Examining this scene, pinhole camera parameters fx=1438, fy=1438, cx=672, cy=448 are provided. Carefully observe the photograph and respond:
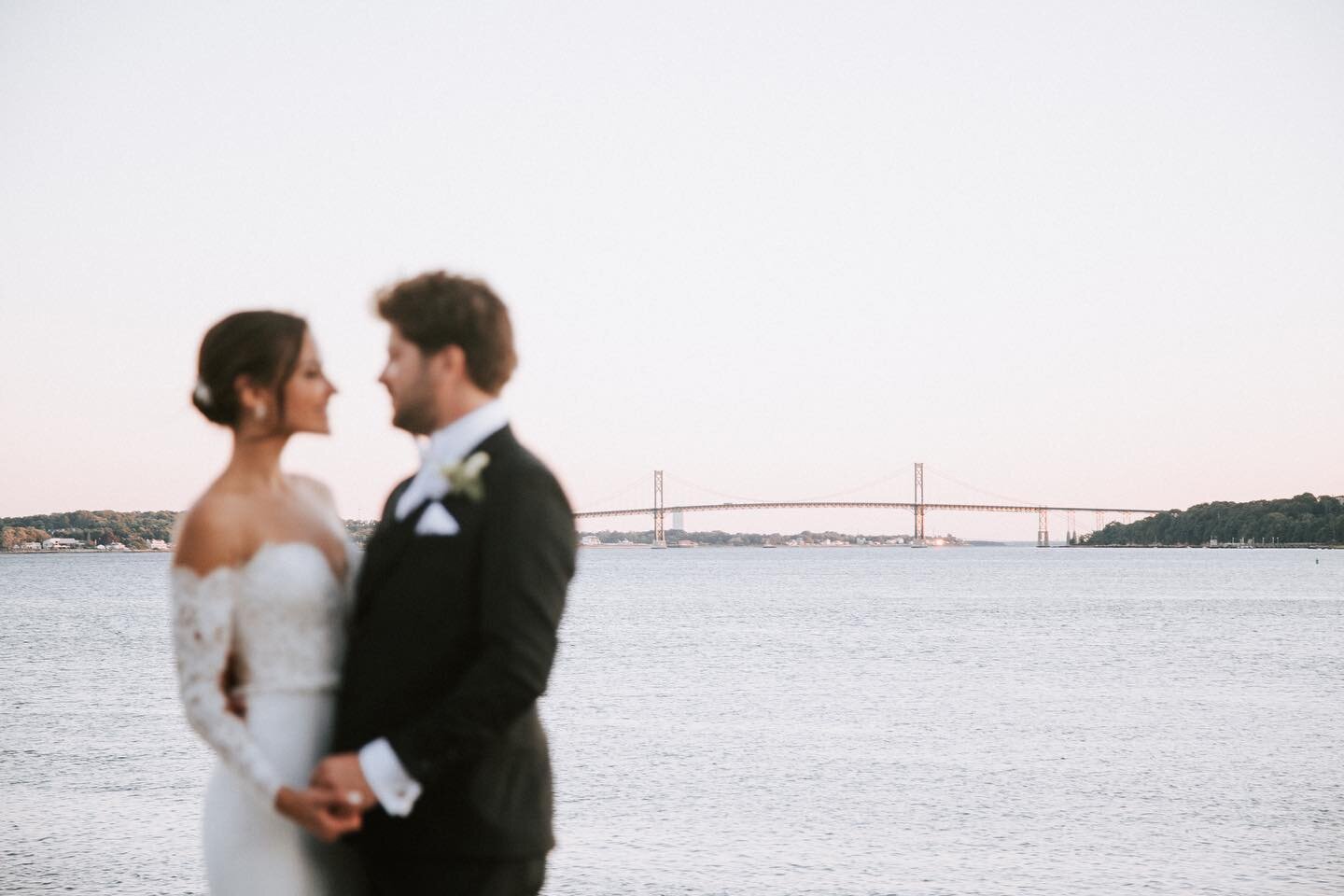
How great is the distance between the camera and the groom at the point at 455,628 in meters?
2.01

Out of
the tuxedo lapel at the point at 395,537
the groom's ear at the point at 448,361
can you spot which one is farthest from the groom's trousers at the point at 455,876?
the groom's ear at the point at 448,361

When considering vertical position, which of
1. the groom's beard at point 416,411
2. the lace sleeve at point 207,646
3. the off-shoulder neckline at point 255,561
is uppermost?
the groom's beard at point 416,411

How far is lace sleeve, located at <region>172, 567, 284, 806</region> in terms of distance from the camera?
2.11 metres

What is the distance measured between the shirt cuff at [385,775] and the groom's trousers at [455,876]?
153 mm

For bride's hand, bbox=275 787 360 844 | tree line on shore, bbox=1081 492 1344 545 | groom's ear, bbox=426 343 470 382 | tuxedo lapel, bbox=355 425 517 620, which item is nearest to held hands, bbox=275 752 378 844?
bride's hand, bbox=275 787 360 844

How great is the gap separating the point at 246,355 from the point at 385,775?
67 centimetres

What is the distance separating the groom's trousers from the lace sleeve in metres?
0.22

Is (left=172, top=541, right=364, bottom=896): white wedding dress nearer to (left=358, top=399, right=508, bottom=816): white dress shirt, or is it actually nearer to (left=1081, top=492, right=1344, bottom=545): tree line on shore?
(left=358, top=399, right=508, bottom=816): white dress shirt

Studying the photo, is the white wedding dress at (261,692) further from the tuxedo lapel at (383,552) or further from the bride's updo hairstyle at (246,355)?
the bride's updo hairstyle at (246,355)

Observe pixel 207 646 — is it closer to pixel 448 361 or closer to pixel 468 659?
pixel 468 659

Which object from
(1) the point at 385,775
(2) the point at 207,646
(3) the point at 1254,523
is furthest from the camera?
(3) the point at 1254,523

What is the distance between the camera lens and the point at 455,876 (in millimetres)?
2119

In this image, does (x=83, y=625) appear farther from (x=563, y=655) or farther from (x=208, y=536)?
(x=208, y=536)

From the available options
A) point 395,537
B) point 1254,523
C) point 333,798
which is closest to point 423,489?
point 395,537
